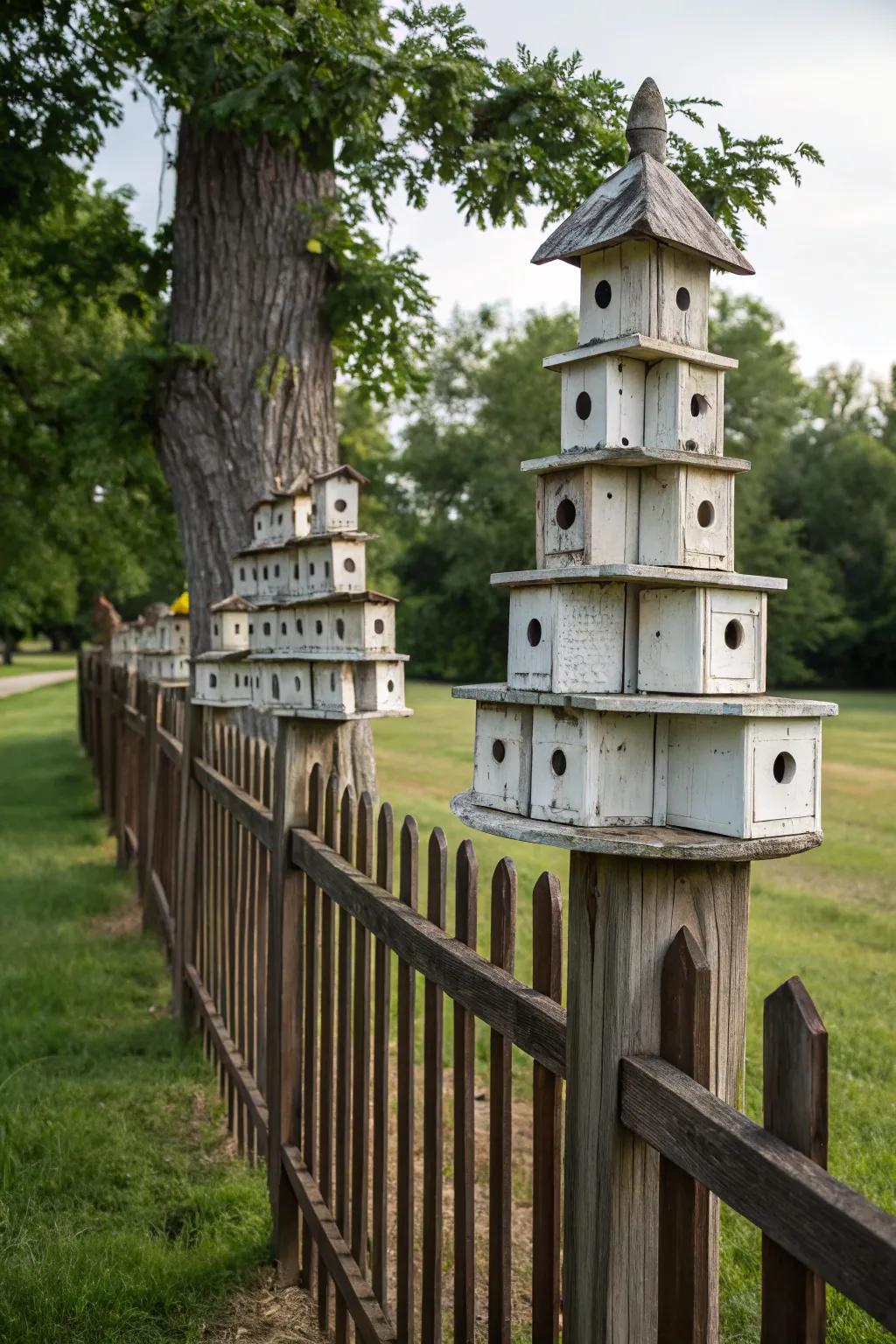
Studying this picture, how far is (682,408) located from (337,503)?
7.29 ft

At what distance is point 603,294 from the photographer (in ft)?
6.33

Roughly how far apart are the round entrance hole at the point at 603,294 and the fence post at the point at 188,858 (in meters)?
3.72

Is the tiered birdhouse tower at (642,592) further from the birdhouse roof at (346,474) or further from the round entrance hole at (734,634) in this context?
the birdhouse roof at (346,474)

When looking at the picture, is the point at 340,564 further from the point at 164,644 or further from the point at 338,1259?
the point at 164,644

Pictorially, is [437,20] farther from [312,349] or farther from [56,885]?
[56,885]

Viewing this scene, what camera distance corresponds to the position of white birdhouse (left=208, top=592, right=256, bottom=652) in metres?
5.11

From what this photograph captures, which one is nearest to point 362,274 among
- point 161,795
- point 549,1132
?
point 161,795

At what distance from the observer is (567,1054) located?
5.76ft

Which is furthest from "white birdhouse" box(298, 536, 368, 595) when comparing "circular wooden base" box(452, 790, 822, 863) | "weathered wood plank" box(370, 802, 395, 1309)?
"circular wooden base" box(452, 790, 822, 863)

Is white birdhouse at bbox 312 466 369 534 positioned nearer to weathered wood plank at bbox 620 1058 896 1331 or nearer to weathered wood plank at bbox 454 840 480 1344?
weathered wood plank at bbox 454 840 480 1344

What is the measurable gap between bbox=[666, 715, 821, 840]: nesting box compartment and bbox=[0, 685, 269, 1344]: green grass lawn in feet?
7.81

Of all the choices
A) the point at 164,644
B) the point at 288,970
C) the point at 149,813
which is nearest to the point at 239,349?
the point at 164,644

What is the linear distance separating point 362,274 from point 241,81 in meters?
1.23

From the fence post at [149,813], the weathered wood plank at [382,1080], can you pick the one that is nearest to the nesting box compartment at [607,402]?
the weathered wood plank at [382,1080]
